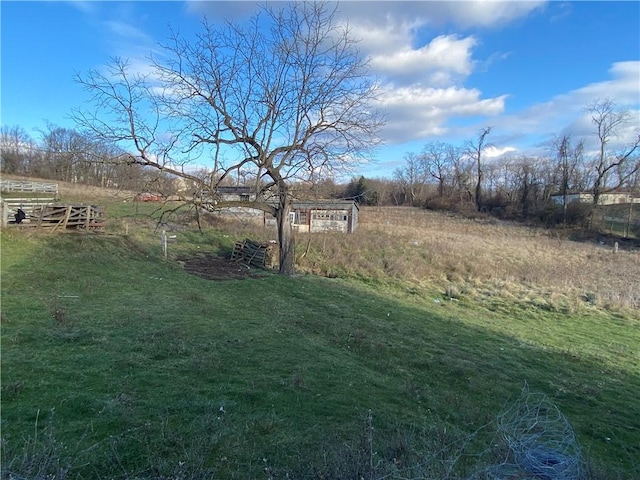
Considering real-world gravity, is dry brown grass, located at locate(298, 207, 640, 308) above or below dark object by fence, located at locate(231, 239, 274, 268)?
below

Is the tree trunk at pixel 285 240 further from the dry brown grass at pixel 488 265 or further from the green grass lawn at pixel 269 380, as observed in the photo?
the green grass lawn at pixel 269 380

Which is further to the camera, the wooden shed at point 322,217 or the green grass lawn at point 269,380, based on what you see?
the wooden shed at point 322,217

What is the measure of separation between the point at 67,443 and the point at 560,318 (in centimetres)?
1549

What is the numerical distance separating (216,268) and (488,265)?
54.4 feet

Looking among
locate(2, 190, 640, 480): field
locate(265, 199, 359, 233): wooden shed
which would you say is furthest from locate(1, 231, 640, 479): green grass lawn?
locate(265, 199, 359, 233): wooden shed

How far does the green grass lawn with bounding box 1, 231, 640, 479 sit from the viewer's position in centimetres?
346

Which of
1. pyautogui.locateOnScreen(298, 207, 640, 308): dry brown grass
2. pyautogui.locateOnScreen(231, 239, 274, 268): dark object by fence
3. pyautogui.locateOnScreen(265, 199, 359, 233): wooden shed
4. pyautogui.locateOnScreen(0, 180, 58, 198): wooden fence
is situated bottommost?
pyautogui.locateOnScreen(298, 207, 640, 308): dry brown grass

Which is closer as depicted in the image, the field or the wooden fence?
the field

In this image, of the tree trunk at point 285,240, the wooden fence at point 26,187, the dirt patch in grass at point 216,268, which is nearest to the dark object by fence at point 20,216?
the dirt patch in grass at point 216,268

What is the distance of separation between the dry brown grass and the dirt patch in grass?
3.71 meters

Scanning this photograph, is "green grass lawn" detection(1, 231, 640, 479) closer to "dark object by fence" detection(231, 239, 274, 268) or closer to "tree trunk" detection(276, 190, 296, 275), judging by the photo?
"tree trunk" detection(276, 190, 296, 275)

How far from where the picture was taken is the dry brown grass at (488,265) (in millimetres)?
18109

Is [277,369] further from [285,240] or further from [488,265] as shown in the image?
[488,265]

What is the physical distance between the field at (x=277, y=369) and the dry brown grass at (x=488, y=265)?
2.17 ft
